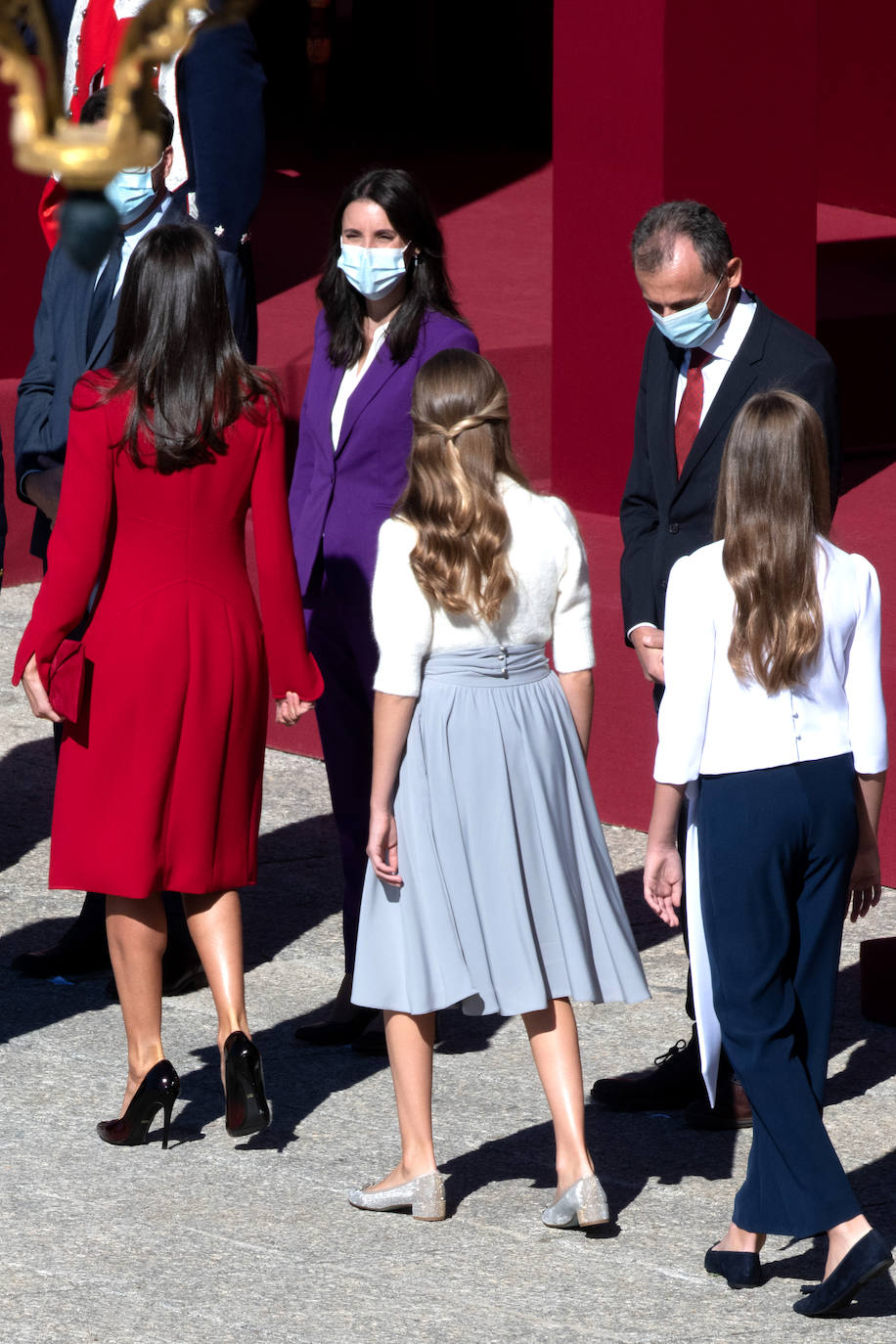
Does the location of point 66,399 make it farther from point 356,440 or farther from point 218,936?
point 218,936

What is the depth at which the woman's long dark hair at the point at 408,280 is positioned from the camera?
16.3ft

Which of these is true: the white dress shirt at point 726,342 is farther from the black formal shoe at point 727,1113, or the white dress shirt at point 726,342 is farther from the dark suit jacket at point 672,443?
the black formal shoe at point 727,1113

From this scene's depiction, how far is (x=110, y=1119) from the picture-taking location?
4.73 metres

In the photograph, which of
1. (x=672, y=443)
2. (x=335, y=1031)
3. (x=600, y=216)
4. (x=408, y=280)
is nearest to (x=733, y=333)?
(x=672, y=443)

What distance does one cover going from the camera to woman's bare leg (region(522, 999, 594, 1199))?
13.5ft

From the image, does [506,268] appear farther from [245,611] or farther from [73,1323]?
[73,1323]

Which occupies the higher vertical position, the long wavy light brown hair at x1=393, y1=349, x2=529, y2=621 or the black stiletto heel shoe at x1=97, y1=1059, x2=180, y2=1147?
the long wavy light brown hair at x1=393, y1=349, x2=529, y2=621

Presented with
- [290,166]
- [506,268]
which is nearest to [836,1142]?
[506,268]

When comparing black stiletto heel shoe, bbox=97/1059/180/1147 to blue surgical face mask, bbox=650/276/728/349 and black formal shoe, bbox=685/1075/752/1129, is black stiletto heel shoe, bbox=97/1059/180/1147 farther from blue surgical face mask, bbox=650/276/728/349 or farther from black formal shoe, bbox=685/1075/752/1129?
blue surgical face mask, bbox=650/276/728/349

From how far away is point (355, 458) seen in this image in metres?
5.06

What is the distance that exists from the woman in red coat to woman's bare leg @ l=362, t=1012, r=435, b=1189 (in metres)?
0.38

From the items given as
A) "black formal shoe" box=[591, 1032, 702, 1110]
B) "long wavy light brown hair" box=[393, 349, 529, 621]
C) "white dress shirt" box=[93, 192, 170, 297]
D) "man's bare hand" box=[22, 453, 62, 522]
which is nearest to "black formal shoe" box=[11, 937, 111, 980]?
"man's bare hand" box=[22, 453, 62, 522]

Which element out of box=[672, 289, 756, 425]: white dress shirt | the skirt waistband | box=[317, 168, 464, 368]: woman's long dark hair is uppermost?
box=[317, 168, 464, 368]: woman's long dark hair

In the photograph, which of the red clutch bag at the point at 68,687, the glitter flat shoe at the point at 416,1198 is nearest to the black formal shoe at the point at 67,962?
the red clutch bag at the point at 68,687
